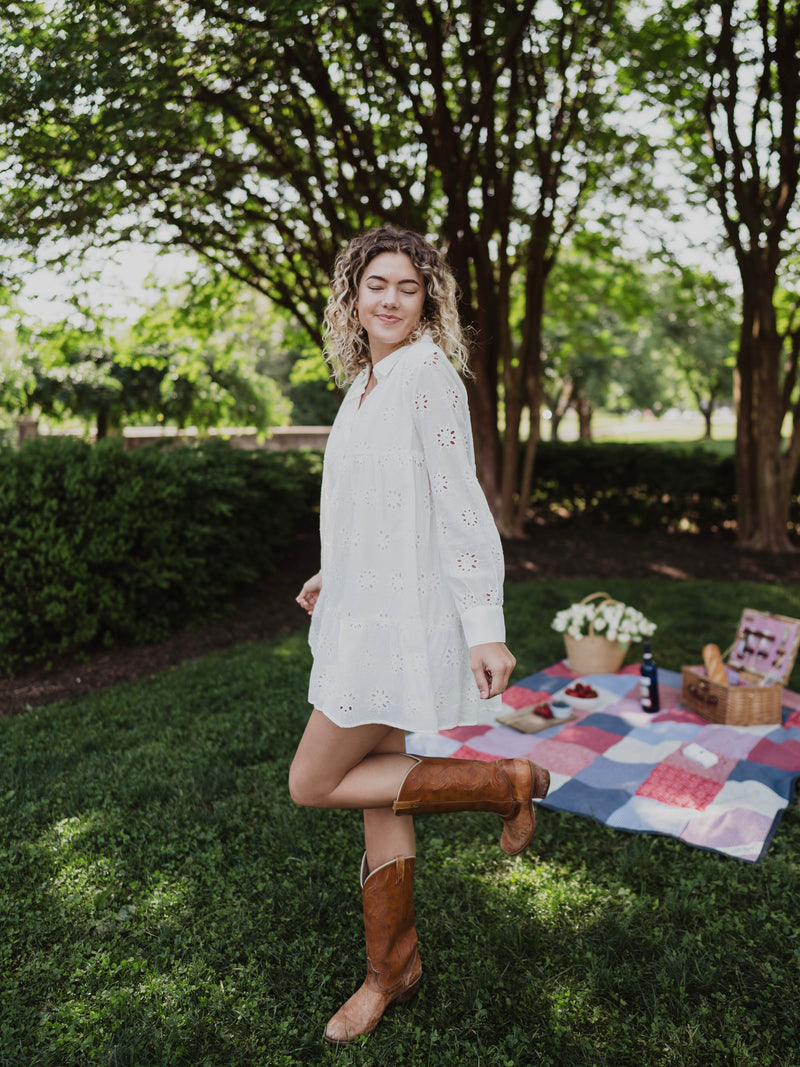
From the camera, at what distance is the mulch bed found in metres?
4.80

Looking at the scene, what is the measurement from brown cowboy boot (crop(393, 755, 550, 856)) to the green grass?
507mm

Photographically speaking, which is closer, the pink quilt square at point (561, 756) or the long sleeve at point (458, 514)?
the long sleeve at point (458, 514)

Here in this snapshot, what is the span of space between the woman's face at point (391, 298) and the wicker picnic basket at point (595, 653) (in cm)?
308

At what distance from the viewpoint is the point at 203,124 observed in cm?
636

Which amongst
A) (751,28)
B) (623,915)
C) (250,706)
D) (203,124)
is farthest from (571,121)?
(623,915)

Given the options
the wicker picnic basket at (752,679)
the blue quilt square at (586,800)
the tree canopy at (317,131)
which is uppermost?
the tree canopy at (317,131)

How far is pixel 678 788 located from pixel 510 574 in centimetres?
441

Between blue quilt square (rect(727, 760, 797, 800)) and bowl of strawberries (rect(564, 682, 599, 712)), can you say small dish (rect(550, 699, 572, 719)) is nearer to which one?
bowl of strawberries (rect(564, 682, 599, 712))

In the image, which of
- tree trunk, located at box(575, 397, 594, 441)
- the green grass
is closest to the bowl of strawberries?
the green grass

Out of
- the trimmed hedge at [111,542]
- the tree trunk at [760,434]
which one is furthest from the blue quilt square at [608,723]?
the tree trunk at [760,434]

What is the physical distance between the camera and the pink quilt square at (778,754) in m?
3.36

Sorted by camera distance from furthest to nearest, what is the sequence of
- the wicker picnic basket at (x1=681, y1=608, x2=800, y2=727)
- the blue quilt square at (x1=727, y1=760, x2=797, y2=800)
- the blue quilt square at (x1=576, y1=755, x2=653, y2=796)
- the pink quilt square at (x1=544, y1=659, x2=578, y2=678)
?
the pink quilt square at (x1=544, y1=659, x2=578, y2=678) < the wicker picnic basket at (x1=681, y1=608, x2=800, y2=727) < the blue quilt square at (x1=576, y1=755, x2=653, y2=796) < the blue quilt square at (x1=727, y1=760, x2=797, y2=800)

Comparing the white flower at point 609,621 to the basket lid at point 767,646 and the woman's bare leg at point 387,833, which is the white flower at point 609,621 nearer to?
the basket lid at point 767,646

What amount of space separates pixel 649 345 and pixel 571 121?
72.0 ft
